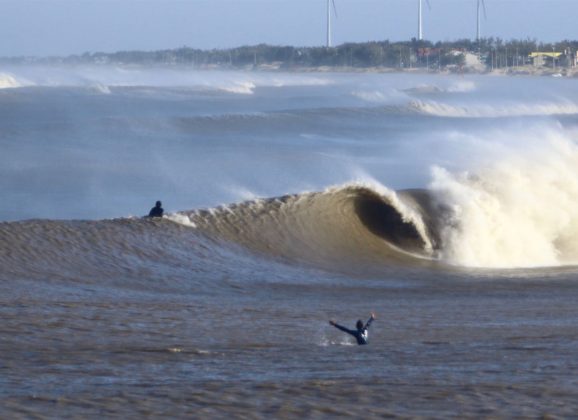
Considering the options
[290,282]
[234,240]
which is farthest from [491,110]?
[290,282]

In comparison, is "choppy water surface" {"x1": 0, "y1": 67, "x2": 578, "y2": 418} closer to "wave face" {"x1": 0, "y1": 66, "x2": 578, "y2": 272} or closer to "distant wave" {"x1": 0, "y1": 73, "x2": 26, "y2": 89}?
"wave face" {"x1": 0, "y1": 66, "x2": 578, "y2": 272}

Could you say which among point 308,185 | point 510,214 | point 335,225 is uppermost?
point 335,225

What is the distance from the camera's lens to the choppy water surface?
743cm

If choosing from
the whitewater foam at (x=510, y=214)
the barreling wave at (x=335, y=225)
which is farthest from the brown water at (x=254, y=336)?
the whitewater foam at (x=510, y=214)

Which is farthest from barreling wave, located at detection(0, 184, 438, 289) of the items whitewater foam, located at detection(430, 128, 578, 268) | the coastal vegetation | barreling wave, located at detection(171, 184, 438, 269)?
the coastal vegetation

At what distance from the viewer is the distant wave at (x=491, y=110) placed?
68.3 m

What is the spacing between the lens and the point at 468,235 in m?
19.5

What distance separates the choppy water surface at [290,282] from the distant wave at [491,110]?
31517mm

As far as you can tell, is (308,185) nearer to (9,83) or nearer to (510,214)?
(510,214)

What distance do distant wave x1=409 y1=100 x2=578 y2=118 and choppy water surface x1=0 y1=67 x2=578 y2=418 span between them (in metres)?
31.5

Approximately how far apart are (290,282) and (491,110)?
57.8 metres

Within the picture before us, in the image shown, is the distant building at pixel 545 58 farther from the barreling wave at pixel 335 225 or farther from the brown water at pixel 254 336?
the brown water at pixel 254 336

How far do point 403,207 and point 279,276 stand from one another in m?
5.16

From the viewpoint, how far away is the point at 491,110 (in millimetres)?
70625
